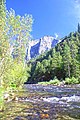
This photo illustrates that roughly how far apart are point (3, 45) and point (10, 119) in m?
8.46

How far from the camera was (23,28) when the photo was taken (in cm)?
2588

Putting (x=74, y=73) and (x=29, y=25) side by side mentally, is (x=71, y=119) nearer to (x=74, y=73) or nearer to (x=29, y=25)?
(x=29, y=25)

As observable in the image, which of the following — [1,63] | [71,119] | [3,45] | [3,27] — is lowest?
[71,119]

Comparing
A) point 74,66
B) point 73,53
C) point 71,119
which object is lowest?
point 71,119

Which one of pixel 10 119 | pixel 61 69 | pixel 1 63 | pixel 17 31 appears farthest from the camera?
pixel 61 69

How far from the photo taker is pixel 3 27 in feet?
79.6

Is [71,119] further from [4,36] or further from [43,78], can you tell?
[43,78]

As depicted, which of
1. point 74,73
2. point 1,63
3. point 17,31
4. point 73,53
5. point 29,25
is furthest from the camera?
point 73,53

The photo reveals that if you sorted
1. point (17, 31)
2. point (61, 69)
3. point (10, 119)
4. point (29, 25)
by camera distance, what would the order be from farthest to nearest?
point (61, 69) → point (29, 25) → point (17, 31) → point (10, 119)

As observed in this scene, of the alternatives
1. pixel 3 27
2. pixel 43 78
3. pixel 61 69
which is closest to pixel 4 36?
pixel 3 27

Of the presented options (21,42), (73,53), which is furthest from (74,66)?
(21,42)

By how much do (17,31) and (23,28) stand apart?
1486 millimetres

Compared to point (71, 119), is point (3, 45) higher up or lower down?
higher up

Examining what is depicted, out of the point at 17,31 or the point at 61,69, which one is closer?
the point at 17,31
